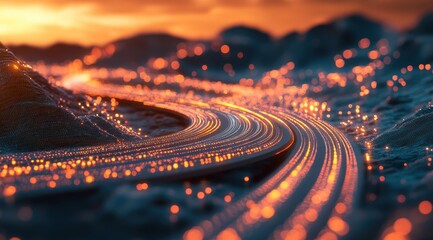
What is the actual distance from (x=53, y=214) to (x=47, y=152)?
4.02 meters

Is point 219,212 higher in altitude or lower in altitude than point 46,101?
lower

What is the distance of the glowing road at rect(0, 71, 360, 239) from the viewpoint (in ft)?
23.1

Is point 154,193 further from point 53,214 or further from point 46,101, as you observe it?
point 46,101

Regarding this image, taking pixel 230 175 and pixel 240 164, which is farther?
pixel 240 164

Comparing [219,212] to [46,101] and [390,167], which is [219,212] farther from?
[46,101]

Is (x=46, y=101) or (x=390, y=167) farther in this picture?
(x=46, y=101)

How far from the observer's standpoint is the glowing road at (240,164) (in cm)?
704

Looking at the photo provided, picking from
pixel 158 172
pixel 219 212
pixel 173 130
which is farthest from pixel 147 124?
pixel 219 212

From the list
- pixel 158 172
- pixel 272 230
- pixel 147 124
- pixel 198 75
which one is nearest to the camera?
pixel 272 230

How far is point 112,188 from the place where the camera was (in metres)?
8.68

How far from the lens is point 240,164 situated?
35.3ft

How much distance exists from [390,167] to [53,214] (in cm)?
646

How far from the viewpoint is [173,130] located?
16.0 metres

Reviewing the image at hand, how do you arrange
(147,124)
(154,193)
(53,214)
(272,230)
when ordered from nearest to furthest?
(272,230)
(53,214)
(154,193)
(147,124)
